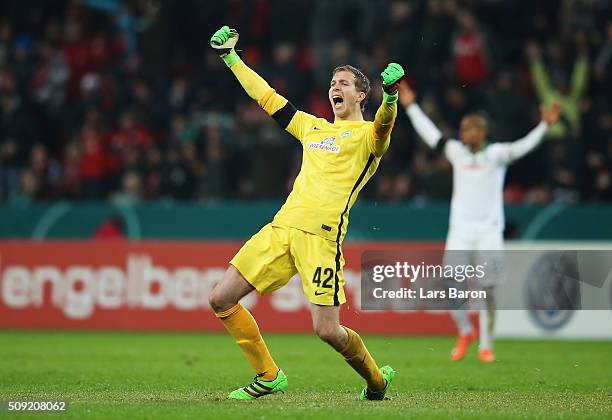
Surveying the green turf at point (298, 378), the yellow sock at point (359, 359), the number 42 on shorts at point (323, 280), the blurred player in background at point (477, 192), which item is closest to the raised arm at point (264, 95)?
the number 42 on shorts at point (323, 280)

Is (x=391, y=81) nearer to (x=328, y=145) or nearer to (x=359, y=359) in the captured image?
(x=328, y=145)

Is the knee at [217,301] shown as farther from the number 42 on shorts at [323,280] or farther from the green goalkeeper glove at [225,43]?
the green goalkeeper glove at [225,43]

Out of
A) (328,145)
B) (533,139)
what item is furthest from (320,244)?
(533,139)

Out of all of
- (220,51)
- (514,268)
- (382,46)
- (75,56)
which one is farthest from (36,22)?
(220,51)

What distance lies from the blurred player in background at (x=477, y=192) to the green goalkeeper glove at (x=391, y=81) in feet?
14.9

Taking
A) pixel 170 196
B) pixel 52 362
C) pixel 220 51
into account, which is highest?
pixel 220 51

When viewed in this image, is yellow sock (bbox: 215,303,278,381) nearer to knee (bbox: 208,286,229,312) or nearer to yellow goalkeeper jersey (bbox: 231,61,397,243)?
knee (bbox: 208,286,229,312)

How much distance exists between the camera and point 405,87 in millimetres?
A: 12969

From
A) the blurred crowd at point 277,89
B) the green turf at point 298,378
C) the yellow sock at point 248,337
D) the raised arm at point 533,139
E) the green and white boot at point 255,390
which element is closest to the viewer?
the green turf at point 298,378

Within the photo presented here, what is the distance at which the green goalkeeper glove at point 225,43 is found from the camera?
9.02 metres

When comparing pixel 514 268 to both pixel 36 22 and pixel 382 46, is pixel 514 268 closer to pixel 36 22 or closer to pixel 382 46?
pixel 382 46

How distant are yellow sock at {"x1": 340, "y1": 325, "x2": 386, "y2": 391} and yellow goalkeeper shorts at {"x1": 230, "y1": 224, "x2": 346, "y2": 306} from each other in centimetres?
31

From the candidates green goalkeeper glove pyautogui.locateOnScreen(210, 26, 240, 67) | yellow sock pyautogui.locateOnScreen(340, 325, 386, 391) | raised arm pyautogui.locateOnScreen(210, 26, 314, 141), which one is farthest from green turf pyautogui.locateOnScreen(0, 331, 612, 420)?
green goalkeeper glove pyautogui.locateOnScreen(210, 26, 240, 67)

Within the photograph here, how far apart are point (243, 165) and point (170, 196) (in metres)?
1.34
